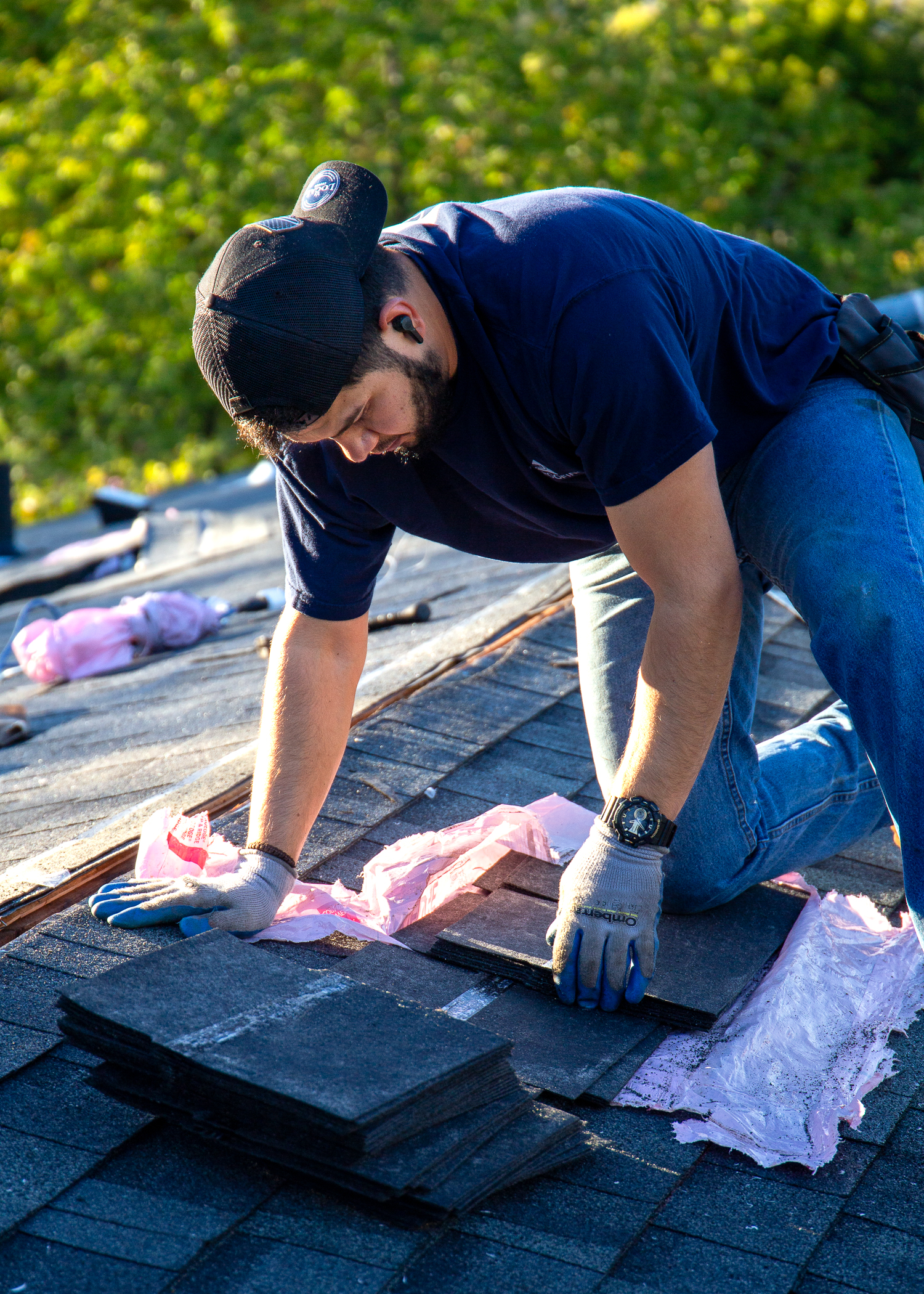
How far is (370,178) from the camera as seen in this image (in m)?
2.10

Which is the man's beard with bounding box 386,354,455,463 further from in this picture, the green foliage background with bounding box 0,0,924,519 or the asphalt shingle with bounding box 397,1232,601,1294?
the green foliage background with bounding box 0,0,924,519

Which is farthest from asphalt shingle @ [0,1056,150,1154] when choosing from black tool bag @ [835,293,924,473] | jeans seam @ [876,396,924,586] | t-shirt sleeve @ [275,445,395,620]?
black tool bag @ [835,293,924,473]

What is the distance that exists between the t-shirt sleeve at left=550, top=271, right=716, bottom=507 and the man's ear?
0.25 m

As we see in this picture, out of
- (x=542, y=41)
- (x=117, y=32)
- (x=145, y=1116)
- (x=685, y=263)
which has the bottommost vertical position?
(x=145, y=1116)

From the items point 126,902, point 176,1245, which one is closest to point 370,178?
point 126,902

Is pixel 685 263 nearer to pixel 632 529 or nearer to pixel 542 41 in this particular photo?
pixel 632 529

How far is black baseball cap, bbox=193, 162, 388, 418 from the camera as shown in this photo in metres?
1.92

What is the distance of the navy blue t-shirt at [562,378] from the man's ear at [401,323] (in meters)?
0.09

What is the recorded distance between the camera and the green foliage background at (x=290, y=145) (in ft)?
55.1

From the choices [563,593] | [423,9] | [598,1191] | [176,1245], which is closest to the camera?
[176,1245]

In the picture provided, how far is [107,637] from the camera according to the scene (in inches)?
202

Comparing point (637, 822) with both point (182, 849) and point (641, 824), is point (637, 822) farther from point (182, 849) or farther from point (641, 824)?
point (182, 849)

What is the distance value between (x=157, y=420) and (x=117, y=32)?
19.4 ft

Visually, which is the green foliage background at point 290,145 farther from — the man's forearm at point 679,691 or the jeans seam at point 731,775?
the man's forearm at point 679,691
